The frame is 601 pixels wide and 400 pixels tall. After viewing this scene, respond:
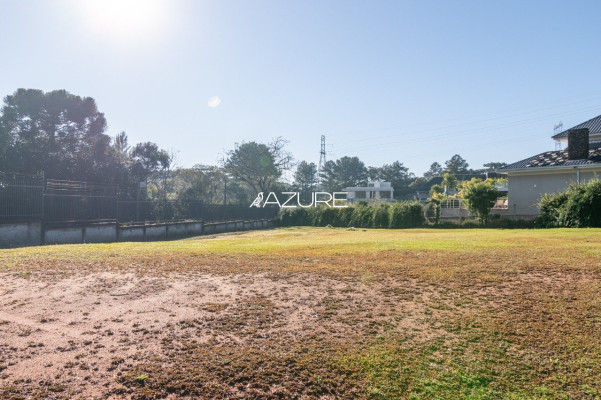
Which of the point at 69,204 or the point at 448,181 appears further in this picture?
the point at 448,181

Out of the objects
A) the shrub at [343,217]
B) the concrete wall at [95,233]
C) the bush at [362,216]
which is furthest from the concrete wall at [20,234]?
the shrub at [343,217]

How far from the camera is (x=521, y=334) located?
12.0 feet

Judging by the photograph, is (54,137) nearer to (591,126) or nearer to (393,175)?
→ (591,126)

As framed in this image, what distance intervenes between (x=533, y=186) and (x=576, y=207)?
19.7ft

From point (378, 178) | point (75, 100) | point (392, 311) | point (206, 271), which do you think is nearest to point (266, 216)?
point (75, 100)

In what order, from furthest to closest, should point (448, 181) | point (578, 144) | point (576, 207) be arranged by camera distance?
point (448, 181), point (578, 144), point (576, 207)

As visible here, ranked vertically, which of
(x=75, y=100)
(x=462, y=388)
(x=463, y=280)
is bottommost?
(x=462, y=388)

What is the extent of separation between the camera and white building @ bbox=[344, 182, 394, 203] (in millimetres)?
56625

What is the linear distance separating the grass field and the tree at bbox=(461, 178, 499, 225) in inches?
684

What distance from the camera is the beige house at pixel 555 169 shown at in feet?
70.9

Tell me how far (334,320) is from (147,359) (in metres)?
1.80

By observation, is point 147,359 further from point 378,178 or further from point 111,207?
point 378,178

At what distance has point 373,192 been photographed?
57812 millimetres

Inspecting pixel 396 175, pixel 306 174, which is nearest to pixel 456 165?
pixel 396 175
